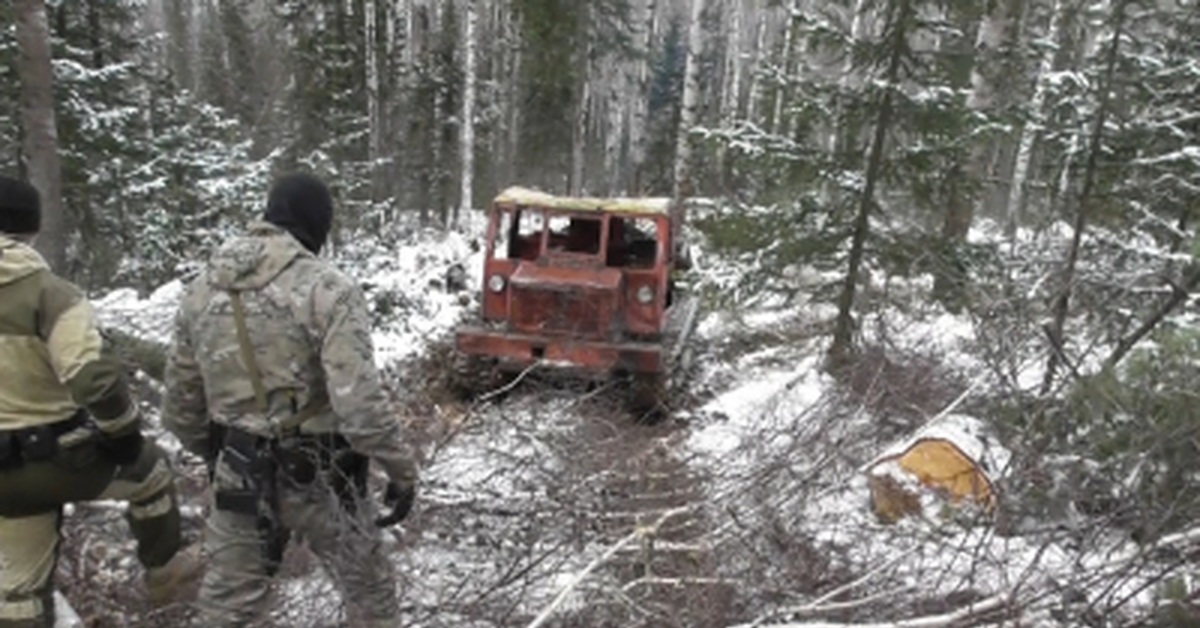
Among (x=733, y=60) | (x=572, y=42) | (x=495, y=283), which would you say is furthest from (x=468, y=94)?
(x=733, y=60)

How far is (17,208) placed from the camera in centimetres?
294

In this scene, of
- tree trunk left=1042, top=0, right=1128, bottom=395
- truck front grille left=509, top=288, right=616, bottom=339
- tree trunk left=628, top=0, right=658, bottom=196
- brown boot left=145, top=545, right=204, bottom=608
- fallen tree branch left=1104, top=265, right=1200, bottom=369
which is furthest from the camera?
tree trunk left=628, top=0, right=658, bottom=196

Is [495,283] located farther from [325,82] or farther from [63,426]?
[325,82]

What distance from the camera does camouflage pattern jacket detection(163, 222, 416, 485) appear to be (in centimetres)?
287

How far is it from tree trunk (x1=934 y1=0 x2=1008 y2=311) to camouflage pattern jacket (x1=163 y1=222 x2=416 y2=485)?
3.98 meters

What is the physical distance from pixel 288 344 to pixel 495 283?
5.32 meters

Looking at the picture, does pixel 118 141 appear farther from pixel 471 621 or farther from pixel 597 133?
pixel 597 133

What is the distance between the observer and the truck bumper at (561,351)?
7.32 metres

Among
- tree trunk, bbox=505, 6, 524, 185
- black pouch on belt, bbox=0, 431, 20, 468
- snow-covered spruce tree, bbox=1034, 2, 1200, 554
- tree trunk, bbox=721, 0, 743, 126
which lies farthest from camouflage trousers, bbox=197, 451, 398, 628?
tree trunk, bbox=721, 0, 743, 126

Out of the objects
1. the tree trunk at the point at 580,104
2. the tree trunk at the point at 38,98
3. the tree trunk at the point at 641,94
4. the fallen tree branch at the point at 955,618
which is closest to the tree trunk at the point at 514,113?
the tree trunk at the point at 580,104

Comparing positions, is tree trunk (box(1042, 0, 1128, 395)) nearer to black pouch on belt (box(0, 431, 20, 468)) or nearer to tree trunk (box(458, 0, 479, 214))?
black pouch on belt (box(0, 431, 20, 468))

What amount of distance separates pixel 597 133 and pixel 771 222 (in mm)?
33545

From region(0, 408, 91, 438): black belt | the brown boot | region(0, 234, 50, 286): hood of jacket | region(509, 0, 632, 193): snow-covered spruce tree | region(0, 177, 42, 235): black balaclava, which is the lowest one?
the brown boot

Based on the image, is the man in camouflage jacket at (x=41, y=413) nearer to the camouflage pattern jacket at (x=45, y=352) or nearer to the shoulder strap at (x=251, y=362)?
the camouflage pattern jacket at (x=45, y=352)
